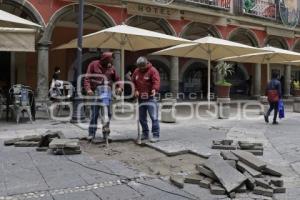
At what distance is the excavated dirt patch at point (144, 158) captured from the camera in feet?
21.7

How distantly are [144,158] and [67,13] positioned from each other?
1012 centimetres

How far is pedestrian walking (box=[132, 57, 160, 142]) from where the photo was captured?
28.7 feet

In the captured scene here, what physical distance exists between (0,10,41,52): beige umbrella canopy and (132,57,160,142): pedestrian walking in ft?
10.4

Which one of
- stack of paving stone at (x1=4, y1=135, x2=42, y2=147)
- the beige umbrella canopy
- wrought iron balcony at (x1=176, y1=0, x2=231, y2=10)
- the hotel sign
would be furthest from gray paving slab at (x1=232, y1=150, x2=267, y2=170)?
wrought iron balcony at (x1=176, y1=0, x2=231, y2=10)

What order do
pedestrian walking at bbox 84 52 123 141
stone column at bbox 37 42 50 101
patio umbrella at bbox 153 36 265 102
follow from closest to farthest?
1. pedestrian walking at bbox 84 52 123 141
2. patio umbrella at bbox 153 36 265 102
3. stone column at bbox 37 42 50 101

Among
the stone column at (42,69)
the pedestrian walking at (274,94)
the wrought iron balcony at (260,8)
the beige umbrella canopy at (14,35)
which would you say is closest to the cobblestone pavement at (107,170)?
the beige umbrella canopy at (14,35)

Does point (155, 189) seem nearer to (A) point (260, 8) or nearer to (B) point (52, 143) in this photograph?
(B) point (52, 143)

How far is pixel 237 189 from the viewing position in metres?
5.44

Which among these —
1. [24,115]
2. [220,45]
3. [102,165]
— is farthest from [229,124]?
[102,165]

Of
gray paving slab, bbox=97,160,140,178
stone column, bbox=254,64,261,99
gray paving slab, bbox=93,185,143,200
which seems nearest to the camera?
gray paving slab, bbox=93,185,143,200

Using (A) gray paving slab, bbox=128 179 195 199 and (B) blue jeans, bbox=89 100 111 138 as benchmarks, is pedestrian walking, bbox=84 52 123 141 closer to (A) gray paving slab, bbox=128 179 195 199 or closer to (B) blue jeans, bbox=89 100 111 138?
(B) blue jeans, bbox=89 100 111 138

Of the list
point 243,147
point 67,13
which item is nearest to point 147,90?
point 243,147

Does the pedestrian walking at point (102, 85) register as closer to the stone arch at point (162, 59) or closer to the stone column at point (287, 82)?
the stone arch at point (162, 59)

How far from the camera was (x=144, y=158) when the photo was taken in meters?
7.30
